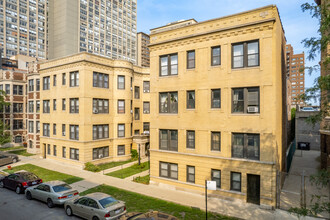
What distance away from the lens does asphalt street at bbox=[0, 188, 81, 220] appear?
13624 mm

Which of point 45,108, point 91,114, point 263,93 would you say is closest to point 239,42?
point 263,93

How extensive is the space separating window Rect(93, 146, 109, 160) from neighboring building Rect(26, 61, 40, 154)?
1350 centimetres

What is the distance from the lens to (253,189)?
15125mm

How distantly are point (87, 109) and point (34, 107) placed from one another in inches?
537

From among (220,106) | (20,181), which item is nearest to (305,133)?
(220,106)

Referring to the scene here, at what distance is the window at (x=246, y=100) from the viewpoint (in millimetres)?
15141

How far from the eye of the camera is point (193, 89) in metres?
17.6

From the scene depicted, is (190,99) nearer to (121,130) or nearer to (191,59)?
(191,59)

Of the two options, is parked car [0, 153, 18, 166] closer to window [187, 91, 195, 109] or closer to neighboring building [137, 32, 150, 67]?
window [187, 91, 195, 109]

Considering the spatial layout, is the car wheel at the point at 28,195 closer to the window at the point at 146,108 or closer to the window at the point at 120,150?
the window at the point at 120,150

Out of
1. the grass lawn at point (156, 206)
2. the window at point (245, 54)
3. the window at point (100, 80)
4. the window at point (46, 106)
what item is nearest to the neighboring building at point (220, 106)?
the window at point (245, 54)

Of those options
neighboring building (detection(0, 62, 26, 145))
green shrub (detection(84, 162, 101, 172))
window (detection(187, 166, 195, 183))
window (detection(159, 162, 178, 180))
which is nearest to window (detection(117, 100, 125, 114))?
green shrub (detection(84, 162, 101, 172))

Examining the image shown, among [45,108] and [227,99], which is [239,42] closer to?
[227,99]

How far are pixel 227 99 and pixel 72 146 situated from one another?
20654 mm
